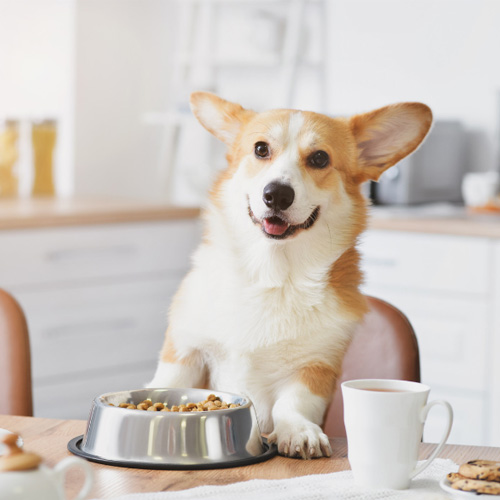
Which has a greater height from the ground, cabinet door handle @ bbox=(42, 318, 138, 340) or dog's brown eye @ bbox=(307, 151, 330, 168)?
dog's brown eye @ bbox=(307, 151, 330, 168)

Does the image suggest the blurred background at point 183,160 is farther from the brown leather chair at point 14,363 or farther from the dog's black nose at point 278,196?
the dog's black nose at point 278,196

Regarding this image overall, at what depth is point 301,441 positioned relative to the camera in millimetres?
875

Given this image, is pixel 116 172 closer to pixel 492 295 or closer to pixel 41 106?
pixel 41 106

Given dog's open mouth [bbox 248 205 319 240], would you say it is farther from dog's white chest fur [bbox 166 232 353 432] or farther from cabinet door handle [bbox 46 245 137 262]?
cabinet door handle [bbox 46 245 137 262]

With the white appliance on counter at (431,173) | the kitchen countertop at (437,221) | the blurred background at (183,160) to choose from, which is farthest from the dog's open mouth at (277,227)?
the white appliance on counter at (431,173)

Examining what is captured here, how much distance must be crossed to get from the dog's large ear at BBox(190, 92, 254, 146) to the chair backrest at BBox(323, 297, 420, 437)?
32 centimetres

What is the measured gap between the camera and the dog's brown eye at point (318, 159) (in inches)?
40.7

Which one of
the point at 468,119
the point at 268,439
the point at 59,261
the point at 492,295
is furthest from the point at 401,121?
the point at 468,119

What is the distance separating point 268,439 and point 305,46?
2427mm

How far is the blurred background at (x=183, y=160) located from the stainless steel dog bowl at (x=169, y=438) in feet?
5.05

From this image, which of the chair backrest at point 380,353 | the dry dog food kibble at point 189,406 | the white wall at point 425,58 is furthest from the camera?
the white wall at point 425,58

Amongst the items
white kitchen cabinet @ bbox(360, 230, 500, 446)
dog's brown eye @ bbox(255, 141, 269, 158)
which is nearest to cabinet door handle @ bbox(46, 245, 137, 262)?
white kitchen cabinet @ bbox(360, 230, 500, 446)

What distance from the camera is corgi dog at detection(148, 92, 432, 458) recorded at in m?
0.98

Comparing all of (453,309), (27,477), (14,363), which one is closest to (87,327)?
(453,309)
